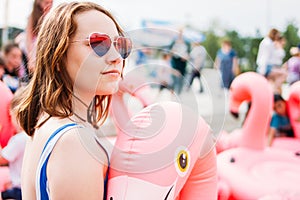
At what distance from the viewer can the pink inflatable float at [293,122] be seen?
3.21 m

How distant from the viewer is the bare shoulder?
3.03 ft

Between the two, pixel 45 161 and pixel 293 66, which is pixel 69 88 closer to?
pixel 45 161

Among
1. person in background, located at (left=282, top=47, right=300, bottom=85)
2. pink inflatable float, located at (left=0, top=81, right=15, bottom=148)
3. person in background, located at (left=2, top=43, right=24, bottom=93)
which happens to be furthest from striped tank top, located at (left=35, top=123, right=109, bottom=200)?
person in background, located at (left=282, top=47, right=300, bottom=85)

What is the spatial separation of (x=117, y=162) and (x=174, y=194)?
15 cm

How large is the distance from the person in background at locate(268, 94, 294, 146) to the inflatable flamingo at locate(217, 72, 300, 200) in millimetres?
460

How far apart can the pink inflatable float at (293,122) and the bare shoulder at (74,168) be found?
249 cm

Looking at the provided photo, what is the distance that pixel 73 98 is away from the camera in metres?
1.05

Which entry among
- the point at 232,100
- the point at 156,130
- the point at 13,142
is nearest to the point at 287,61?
the point at 232,100

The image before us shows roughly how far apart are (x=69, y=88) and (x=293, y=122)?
2.63 metres

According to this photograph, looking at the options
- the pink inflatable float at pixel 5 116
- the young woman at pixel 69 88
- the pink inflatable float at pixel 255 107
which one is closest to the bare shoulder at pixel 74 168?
the young woman at pixel 69 88

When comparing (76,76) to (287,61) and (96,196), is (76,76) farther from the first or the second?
(287,61)

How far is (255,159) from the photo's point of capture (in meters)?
2.91

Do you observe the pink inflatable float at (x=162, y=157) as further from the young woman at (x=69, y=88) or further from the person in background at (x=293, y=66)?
the person in background at (x=293, y=66)

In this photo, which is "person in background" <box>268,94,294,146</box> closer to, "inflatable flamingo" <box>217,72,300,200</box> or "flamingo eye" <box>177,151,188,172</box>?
"inflatable flamingo" <box>217,72,300,200</box>
